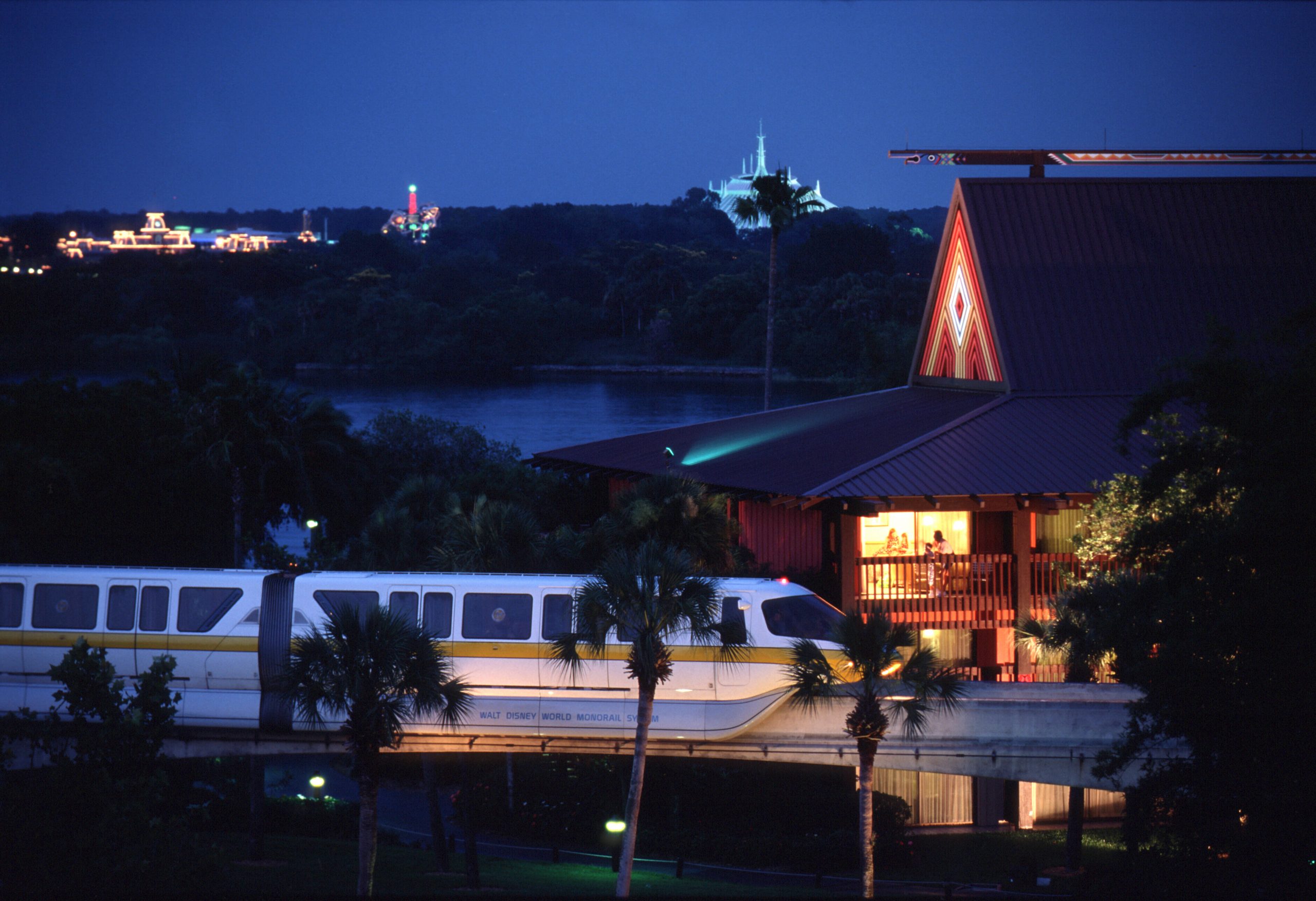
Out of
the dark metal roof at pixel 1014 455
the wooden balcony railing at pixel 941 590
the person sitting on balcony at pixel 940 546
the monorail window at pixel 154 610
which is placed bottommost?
the monorail window at pixel 154 610

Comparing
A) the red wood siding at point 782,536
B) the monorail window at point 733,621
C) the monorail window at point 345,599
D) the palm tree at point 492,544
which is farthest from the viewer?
the red wood siding at point 782,536

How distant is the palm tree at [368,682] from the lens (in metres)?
19.5

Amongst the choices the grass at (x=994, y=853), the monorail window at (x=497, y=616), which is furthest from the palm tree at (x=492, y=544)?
the grass at (x=994, y=853)

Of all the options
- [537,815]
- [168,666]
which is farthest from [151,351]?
[168,666]

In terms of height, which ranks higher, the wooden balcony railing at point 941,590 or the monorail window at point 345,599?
the wooden balcony railing at point 941,590

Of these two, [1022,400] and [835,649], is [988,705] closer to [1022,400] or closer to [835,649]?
[835,649]

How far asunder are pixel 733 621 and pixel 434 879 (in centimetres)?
1022

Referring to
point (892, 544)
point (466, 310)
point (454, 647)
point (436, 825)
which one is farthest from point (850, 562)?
point (466, 310)

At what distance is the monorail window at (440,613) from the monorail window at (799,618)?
17.0 ft

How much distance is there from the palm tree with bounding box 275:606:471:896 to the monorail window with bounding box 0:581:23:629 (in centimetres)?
614

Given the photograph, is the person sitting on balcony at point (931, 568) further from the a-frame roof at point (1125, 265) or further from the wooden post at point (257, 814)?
the wooden post at point (257, 814)

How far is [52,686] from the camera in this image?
74.3 ft

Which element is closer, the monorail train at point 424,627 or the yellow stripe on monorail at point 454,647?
the yellow stripe on monorail at point 454,647

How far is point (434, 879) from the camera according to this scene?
27.2 meters
